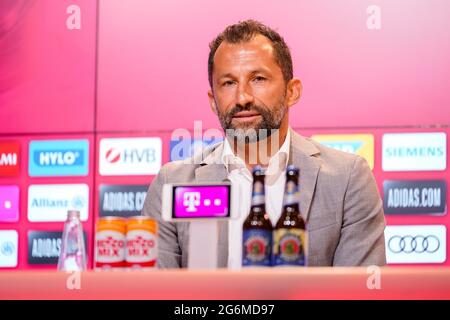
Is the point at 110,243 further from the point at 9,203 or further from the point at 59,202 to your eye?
the point at 9,203

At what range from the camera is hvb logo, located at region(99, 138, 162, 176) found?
361 cm

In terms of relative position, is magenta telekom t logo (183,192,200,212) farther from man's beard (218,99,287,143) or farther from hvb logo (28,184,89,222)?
hvb logo (28,184,89,222)

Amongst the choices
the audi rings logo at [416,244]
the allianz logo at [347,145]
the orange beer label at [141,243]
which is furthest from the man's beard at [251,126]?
the audi rings logo at [416,244]

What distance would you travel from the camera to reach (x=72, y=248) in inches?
79.3

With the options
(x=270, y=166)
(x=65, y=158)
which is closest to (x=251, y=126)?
(x=270, y=166)

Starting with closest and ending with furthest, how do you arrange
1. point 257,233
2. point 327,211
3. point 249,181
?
1. point 257,233
2. point 327,211
3. point 249,181

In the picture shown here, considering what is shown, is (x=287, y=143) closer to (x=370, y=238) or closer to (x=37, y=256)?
(x=370, y=238)

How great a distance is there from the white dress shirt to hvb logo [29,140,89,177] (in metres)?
1.29

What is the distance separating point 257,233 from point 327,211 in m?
0.53

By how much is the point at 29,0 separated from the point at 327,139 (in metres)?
1.47

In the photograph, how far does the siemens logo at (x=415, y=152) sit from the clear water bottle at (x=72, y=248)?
1787 mm

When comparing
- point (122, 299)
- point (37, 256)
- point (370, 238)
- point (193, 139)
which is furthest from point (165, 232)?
point (37, 256)

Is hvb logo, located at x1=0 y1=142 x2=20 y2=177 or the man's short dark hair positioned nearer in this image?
the man's short dark hair

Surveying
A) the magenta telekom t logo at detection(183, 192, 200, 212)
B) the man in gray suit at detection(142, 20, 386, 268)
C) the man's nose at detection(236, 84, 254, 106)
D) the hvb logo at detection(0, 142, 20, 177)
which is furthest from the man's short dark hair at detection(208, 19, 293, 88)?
the hvb logo at detection(0, 142, 20, 177)
